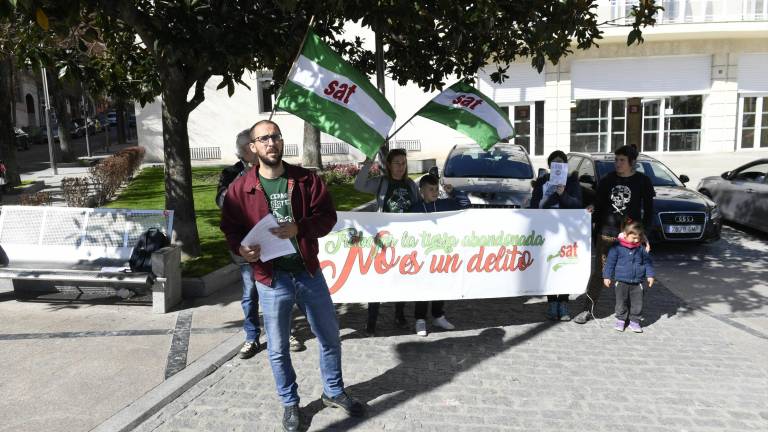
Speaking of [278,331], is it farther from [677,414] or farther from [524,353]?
[677,414]

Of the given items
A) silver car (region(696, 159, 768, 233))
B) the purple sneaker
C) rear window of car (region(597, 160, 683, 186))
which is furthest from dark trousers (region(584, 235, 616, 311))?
silver car (region(696, 159, 768, 233))

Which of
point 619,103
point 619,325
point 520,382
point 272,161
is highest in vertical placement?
point 619,103

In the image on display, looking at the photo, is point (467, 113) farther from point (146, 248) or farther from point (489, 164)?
point (489, 164)

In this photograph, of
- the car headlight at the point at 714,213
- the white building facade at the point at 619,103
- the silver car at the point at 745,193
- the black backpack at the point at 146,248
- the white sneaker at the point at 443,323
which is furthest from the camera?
the white building facade at the point at 619,103

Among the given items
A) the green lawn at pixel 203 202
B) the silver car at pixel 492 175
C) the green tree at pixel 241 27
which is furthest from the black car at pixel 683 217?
the green lawn at pixel 203 202

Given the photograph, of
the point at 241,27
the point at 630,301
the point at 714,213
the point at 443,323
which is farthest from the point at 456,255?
the point at 714,213

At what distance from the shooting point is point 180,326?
5.94 meters

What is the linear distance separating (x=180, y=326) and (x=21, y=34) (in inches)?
212

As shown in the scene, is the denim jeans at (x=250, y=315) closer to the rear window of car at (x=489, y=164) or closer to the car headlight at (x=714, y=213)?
the rear window of car at (x=489, y=164)

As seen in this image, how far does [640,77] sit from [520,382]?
25.2 m

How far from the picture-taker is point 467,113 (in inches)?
245

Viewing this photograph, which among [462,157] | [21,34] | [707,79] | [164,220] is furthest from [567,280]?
[707,79]

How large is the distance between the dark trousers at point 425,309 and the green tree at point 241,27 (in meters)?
2.69

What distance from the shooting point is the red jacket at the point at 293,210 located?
3834mm
